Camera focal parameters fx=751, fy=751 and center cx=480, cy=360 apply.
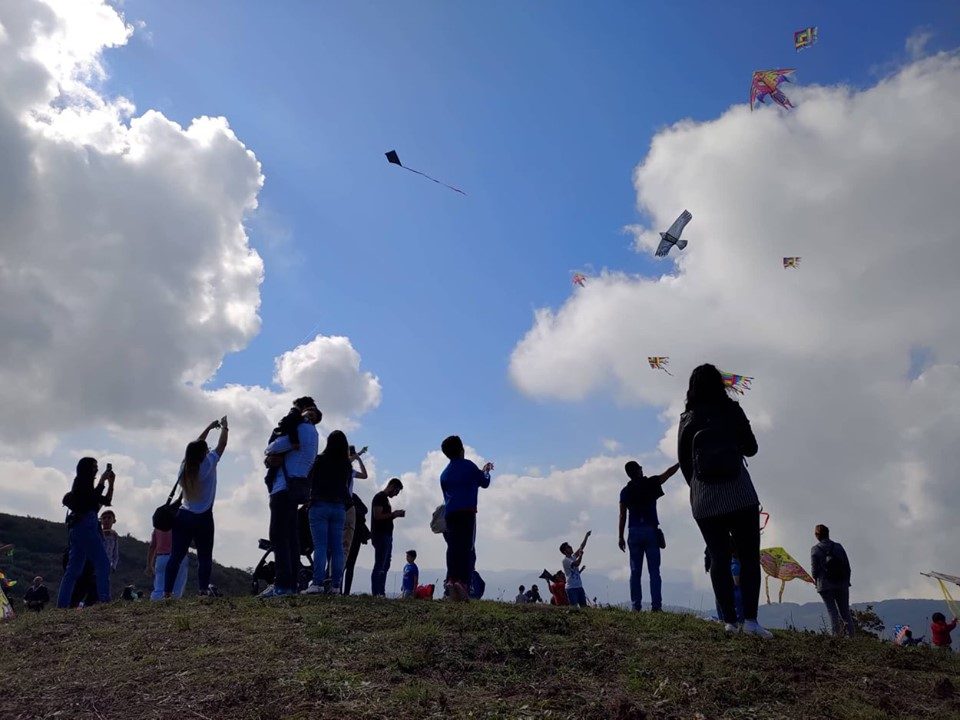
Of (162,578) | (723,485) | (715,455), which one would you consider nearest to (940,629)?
(723,485)

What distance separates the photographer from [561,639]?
734 cm

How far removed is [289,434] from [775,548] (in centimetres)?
1799

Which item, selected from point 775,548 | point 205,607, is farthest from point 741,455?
point 775,548

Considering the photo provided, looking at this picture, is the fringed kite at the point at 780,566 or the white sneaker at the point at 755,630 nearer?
the white sneaker at the point at 755,630

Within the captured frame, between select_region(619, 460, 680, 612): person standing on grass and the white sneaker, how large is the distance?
11.0ft

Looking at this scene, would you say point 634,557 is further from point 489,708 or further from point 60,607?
point 60,607

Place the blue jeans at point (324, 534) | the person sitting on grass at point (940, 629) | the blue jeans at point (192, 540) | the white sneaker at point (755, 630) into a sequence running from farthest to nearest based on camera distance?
the person sitting on grass at point (940, 629), the blue jeans at point (192, 540), the blue jeans at point (324, 534), the white sneaker at point (755, 630)

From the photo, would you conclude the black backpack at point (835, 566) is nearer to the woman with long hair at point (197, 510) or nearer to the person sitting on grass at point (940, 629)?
the person sitting on grass at point (940, 629)

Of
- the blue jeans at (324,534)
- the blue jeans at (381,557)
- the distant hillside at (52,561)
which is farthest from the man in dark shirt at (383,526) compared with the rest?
the distant hillside at (52,561)

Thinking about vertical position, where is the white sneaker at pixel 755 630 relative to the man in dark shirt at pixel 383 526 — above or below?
below

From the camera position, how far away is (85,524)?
10992 mm

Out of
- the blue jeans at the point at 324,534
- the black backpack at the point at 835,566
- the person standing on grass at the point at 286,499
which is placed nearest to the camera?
the person standing on grass at the point at 286,499

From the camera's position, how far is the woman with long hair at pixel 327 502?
10180 millimetres

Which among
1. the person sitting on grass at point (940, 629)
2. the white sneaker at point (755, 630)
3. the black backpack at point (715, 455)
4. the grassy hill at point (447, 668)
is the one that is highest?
the black backpack at point (715, 455)
